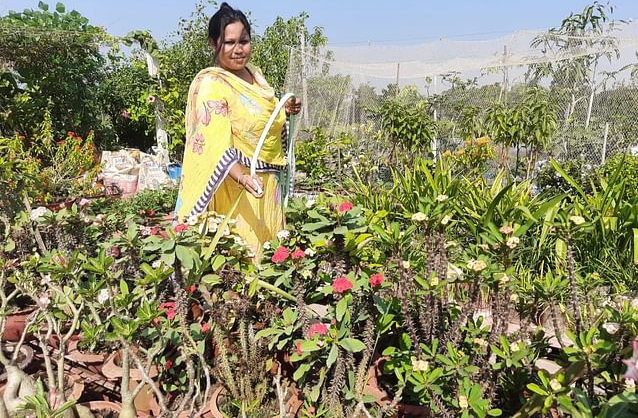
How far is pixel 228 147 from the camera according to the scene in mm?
2160

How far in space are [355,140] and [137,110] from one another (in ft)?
13.1

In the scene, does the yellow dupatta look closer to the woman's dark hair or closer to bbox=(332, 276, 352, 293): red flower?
the woman's dark hair

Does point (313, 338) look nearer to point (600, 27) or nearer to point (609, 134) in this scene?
point (609, 134)

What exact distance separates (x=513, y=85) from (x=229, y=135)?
5.88 metres

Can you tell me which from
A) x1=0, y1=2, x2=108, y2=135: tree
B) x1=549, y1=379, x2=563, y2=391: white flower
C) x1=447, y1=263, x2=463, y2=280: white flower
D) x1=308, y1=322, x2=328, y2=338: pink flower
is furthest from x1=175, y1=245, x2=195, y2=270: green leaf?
x1=0, y1=2, x2=108, y2=135: tree

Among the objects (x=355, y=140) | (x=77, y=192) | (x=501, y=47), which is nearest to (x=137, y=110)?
(x=77, y=192)

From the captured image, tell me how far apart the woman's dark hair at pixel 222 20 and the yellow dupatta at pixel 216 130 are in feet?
0.47

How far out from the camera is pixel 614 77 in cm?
630

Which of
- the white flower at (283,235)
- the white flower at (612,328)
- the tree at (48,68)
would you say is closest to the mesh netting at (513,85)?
the tree at (48,68)

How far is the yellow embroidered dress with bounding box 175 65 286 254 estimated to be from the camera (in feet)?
7.07

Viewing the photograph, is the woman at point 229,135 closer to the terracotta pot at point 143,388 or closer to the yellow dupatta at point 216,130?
the yellow dupatta at point 216,130

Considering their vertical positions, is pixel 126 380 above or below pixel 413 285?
below

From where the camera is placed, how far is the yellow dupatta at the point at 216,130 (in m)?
2.15

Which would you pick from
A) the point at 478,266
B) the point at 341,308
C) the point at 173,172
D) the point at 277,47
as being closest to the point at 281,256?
the point at 341,308
